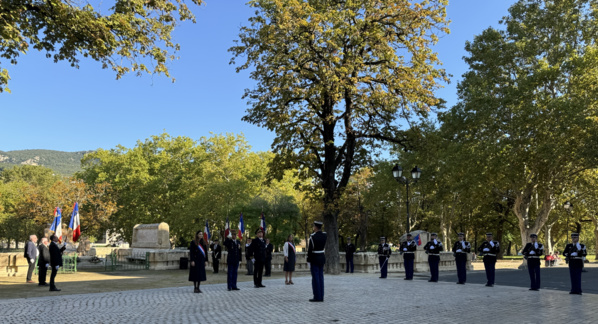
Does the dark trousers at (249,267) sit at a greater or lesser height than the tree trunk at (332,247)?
lesser

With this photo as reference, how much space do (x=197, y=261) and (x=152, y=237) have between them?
19.1m

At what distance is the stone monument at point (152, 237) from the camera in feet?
101

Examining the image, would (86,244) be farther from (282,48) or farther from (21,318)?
(21,318)

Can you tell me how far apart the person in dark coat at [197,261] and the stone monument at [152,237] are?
17.5 m

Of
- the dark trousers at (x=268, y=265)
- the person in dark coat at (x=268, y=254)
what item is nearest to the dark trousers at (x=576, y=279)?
the person in dark coat at (x=268, y=254)

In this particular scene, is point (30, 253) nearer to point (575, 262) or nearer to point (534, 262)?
point (534, 262)

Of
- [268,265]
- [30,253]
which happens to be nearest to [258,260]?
[268,265]

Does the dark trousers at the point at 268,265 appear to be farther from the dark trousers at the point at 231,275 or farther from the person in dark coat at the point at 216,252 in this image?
the dark trousers at the point at 231,275

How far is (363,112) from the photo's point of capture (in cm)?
2305

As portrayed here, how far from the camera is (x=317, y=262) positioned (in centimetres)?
1166

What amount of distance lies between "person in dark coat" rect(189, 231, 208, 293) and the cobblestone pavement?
43 centimetres

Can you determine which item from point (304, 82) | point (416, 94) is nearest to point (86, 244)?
point (304, 82)

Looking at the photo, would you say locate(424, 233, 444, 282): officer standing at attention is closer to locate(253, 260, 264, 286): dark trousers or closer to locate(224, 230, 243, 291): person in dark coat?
locate(253, 260, 264, 286): dark trousers

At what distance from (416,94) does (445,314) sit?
1344cm
